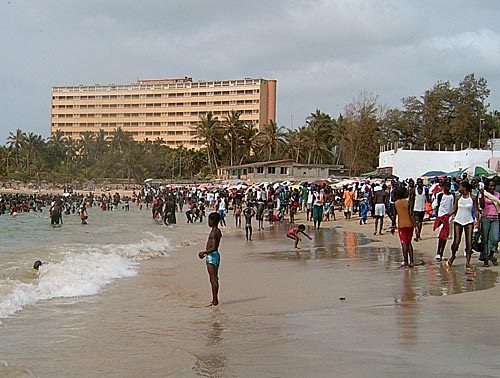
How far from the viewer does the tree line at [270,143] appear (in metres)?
59.2

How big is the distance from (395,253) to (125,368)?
36.0 ft

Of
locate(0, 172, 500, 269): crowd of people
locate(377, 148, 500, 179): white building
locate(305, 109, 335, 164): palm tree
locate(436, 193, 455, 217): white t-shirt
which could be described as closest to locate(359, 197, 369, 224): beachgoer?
locate(0, 172, 500, 269): crowd of people

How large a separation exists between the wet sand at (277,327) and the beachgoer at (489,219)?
56 cm

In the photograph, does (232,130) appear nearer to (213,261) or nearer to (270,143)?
(270,143)

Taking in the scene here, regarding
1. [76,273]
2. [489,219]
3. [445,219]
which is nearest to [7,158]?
[76,273]

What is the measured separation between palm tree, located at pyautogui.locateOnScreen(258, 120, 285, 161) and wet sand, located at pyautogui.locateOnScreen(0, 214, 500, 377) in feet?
247

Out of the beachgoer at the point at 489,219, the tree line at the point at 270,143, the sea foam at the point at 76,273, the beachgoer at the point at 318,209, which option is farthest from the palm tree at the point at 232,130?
the beachgoer at the point at 489,219

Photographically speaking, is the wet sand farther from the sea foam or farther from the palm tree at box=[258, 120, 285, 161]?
the palm tree at box=[258, 120, 285, 161]

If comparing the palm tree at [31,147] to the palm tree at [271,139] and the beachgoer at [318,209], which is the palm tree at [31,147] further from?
the beachgoer at [318,209]

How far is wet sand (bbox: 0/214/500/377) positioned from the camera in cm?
598

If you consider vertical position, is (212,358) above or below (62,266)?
above

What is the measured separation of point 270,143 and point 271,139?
1.98 ft

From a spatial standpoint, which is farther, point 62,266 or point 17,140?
point 17,140

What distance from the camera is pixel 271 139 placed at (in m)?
88.4
